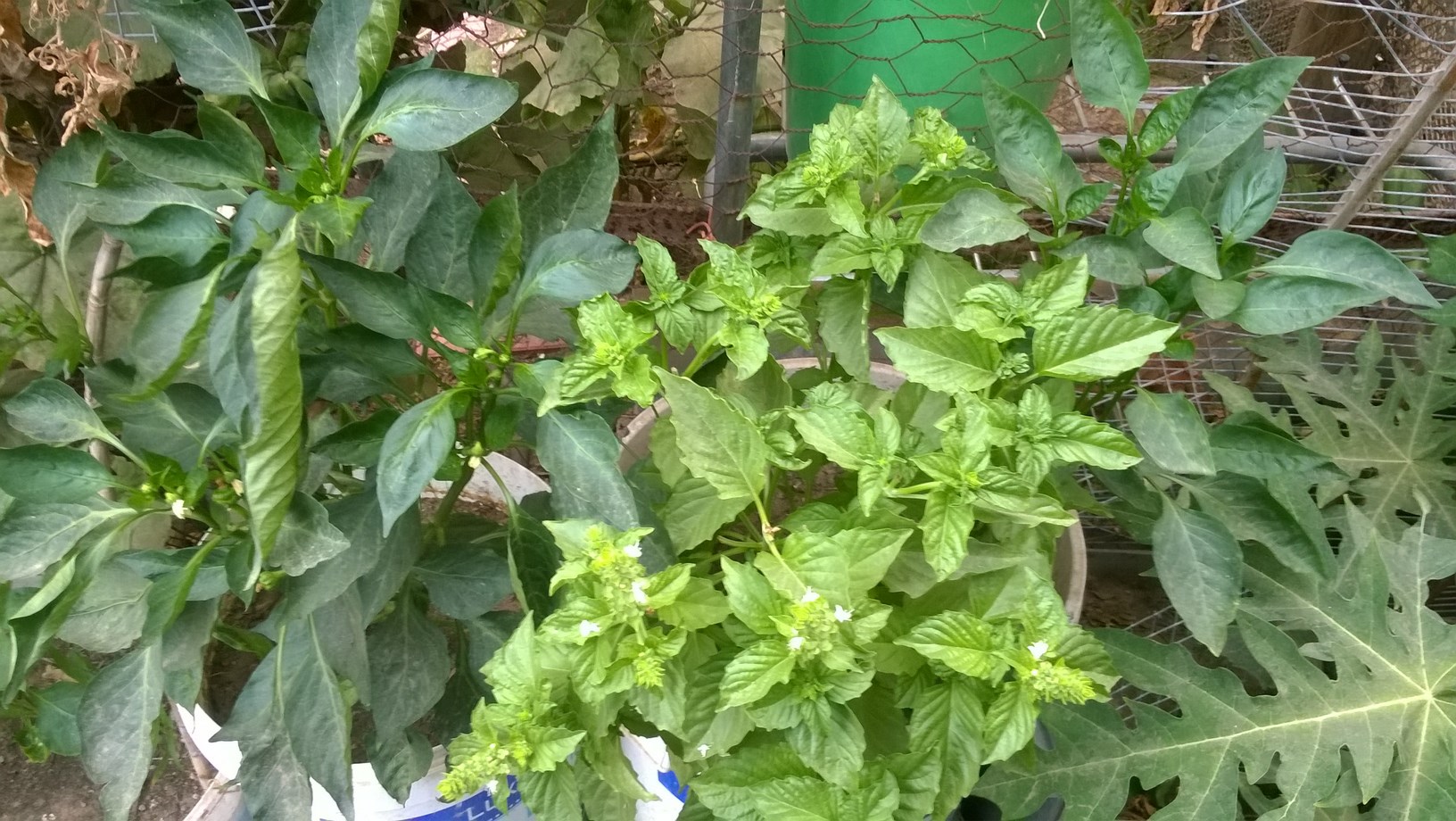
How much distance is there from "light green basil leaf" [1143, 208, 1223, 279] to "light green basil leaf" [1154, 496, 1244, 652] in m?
0.21

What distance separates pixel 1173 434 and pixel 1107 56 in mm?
317

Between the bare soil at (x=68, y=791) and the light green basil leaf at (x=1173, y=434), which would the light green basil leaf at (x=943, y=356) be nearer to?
the light green basil leaf at (x=1173, y=434)

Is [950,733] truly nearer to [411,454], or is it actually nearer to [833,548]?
[833,548]

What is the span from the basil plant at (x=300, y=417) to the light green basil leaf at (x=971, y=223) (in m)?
0.23

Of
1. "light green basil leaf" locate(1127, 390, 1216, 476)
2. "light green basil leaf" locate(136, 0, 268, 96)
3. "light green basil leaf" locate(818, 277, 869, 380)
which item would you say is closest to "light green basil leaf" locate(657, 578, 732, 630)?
"light green basil leaf" locate(818, 277, 869, 380)

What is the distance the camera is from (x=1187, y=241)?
0.65 metres

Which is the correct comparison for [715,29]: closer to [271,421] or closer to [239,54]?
[239,54]

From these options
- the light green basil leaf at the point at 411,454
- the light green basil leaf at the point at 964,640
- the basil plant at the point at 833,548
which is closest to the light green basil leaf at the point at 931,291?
the basil plant at the point at 833,548

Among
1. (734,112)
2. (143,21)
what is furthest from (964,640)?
(143,21)

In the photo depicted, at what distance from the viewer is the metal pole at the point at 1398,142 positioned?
2.93 ft

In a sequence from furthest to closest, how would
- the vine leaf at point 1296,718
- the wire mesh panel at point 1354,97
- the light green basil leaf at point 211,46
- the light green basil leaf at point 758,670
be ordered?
the wire mesh panel at point 1354,97
the vine leaf at point 1296,718
the light green basil leaf at point 211,46
the light green basil leaf at point 758,670

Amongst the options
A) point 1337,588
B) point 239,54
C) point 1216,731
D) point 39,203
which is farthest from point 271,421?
point 1337,588

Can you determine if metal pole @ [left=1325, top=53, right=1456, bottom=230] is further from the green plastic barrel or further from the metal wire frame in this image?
the metal wire frame

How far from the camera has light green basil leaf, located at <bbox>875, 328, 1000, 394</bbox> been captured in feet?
2.05
